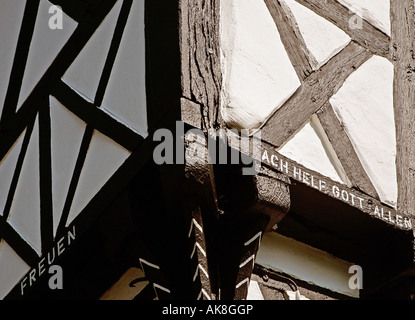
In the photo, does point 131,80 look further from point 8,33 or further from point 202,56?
point 8,33

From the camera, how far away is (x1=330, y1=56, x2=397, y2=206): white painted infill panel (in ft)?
19.1

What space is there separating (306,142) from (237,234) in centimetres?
67

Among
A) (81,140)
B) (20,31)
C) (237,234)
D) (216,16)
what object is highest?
(20,31)

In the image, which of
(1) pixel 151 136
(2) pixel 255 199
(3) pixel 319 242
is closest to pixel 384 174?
(3) pixel 319 242

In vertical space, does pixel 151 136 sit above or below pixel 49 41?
below

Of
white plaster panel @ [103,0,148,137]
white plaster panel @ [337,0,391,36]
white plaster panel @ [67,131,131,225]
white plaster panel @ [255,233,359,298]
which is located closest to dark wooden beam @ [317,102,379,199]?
white plaster panel @ [255,233,359,298]

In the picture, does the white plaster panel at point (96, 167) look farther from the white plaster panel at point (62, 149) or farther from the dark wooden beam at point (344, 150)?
the dark wooden beam at point (344, 150)

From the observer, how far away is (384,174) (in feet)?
19.3

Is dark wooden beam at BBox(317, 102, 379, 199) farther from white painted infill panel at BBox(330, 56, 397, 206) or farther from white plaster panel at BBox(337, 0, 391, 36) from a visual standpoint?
white plaster panel at BBox(337, 0, 391, 36)

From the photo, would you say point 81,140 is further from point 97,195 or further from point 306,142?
point 306,142

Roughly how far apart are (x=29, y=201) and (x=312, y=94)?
168 centimetres

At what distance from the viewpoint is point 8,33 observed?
6781 mm

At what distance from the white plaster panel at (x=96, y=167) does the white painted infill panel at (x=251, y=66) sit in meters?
0.58

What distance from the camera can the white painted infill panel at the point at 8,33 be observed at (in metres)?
6.70
